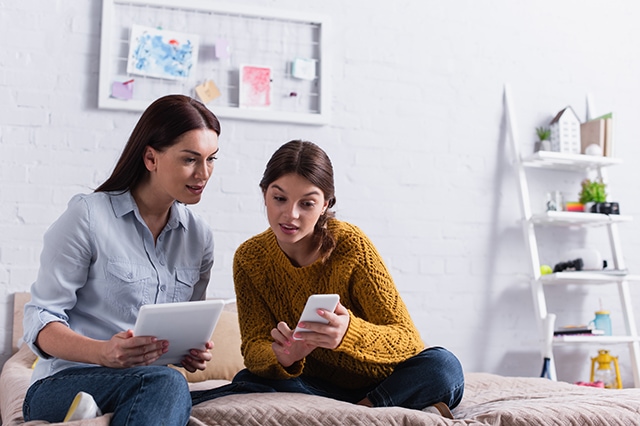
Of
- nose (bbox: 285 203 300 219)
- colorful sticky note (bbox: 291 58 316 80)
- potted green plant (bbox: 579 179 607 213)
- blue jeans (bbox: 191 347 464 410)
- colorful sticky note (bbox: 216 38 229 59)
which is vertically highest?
colorful sticky note (bbox: 216 38 229 59)

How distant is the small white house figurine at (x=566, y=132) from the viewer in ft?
10.8

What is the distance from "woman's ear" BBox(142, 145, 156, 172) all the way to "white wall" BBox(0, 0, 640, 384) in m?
1.31

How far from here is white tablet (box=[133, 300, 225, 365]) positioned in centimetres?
128

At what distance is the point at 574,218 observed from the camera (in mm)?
3182

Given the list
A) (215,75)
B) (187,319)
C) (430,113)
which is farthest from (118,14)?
(187,319)

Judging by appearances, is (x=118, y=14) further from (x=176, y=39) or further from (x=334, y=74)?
(x=334, y=74)

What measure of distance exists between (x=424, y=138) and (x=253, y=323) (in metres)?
1.72

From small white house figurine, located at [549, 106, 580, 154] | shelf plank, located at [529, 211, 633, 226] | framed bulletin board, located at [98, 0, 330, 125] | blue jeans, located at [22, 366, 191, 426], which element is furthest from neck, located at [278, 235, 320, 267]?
small white house figurine, located at [549, 106, 580, 154]

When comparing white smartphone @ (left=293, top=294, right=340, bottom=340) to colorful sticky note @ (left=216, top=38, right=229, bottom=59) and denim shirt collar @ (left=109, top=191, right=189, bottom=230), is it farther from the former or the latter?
colorful sticky note @ (left=216, top=38, right=229, bottom=59)

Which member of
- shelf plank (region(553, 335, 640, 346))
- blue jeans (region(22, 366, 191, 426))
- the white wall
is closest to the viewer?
blue jeans (region(22, 366, 191, 426))

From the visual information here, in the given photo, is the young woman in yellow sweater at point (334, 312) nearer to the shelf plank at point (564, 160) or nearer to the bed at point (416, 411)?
the bed at point (416, 411)

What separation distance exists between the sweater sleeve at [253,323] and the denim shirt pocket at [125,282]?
0.27 m

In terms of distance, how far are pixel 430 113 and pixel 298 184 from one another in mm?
1740

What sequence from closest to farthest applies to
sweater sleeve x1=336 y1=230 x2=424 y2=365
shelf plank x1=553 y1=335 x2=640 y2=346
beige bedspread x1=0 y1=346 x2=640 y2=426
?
1. beige bedspread x1=0 y1=346 x2=640 y2=426
2. sweater sleeve x1=336 y1=230 x2=424 y2=365
3. shelf plank x1=553 y1=335 x2=640 y2=346
